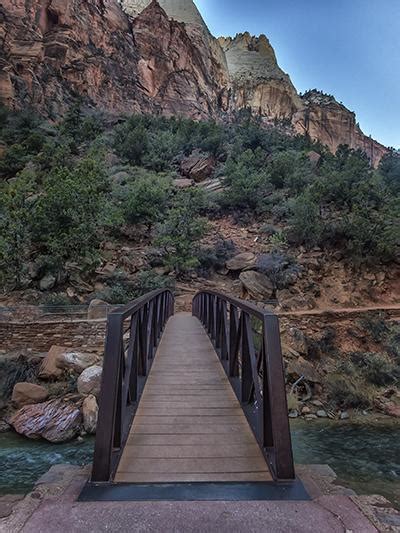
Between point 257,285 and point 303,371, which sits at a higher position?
point 257,285

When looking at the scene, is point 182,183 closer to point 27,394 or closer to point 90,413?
point 27,394

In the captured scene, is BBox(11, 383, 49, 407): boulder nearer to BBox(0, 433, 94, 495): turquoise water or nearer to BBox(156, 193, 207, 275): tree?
BBox(0, 433, 94, 495): turquoise water

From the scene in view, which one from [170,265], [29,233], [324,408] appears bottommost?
[324,408]

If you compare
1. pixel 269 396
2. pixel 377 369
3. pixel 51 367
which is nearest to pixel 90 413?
pixel 51 367

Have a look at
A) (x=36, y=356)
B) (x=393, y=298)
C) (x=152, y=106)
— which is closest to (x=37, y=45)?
(x=152, y=106)

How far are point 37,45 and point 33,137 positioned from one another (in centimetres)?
1285

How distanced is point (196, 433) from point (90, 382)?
4.98 meters

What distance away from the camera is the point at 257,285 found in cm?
1248

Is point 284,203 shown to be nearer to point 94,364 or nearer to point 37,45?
point 94,364

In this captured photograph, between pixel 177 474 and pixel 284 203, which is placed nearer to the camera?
pixel 177 474

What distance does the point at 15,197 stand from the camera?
11.7 m

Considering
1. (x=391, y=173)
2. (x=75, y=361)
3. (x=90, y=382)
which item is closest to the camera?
(x=90, y=382)

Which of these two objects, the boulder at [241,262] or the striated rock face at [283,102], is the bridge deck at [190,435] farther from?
the striated rock face at [283,102]

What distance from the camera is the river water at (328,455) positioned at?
4.70 metres
